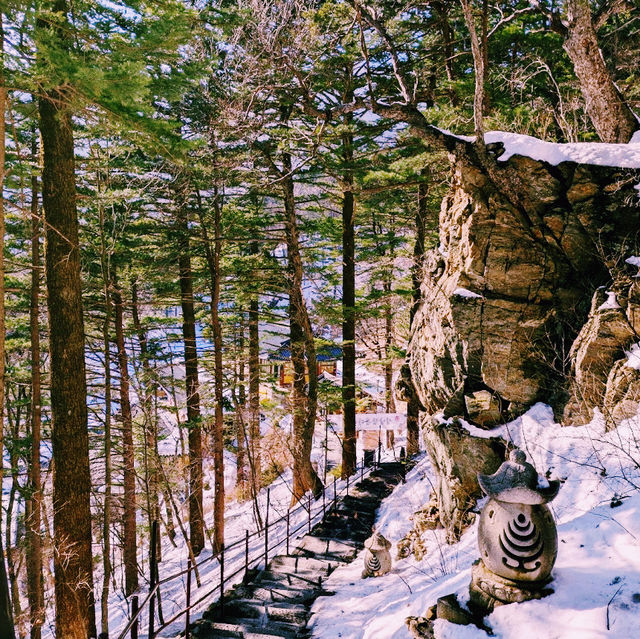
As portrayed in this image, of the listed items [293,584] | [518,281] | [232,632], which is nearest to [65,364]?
[232,632]

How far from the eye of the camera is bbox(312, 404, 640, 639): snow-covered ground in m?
4.02

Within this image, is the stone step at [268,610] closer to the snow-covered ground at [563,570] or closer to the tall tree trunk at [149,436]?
the snow-covered ground at [563,570]

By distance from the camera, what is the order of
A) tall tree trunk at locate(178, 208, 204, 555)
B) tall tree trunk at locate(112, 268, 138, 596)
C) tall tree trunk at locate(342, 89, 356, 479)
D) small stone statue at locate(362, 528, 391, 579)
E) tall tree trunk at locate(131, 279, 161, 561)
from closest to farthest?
small stone statue at locate(362, 528, 391, 579) → tall tree trunk at locate(131, 279, 161, 561) → tall tree trunk at locate(112, 268, 138, 596) → tall tree trunk at locate(178, 208, 204, 555) → tall tree trunk at locate(342, 89, 356, 479)

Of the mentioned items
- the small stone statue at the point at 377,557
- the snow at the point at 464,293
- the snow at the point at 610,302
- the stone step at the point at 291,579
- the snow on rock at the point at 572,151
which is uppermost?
the snow on rock at the point at 572,151

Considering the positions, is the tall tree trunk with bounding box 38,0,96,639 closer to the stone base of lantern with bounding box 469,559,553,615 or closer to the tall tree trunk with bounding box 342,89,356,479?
the stone base of lantern with bounding box 469,559,553,615

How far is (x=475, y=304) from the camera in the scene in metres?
8.30

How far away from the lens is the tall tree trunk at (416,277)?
12.0 meters

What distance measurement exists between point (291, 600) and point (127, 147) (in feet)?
32.9

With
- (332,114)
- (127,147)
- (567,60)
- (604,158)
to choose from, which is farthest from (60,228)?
(567,60)

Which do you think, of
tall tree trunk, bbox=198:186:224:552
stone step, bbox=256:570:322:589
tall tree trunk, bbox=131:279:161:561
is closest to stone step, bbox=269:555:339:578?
stone step, bbox=256:570:322:589

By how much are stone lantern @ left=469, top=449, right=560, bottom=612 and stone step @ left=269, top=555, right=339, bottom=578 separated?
17.2 feet

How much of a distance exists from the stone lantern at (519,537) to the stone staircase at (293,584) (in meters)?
3.63

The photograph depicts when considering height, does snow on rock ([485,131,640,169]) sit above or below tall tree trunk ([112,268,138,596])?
above

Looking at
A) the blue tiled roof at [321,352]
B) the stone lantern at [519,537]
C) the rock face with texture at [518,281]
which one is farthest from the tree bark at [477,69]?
the blue tiled roof at [321,352]
